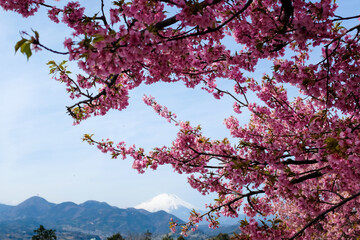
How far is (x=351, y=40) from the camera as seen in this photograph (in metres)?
4.60

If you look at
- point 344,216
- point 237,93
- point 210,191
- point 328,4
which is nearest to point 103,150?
point 210,191

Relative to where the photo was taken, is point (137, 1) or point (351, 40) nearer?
point (137, 1)

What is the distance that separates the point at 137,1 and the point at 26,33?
1.92 m

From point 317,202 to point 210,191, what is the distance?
3231mm

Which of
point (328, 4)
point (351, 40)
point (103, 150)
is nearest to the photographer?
point (328, 4)

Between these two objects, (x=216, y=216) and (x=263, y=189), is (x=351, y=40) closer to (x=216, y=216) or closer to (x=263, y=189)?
(x=263, y=189)

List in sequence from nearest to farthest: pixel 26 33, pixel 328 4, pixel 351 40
→ pixel 26 33
pixel 328 4
pixel 351 40

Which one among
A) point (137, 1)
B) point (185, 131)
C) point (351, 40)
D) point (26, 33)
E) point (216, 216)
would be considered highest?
point (351, 40)

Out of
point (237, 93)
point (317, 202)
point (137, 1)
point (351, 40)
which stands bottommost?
point (317, 202)

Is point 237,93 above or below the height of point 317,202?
above

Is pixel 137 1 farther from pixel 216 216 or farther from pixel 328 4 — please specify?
pixel 216 216

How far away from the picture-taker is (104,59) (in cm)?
267

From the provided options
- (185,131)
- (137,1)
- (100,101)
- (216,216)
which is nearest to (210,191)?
(216,216)

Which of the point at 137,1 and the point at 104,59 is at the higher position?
the point at 137,1
